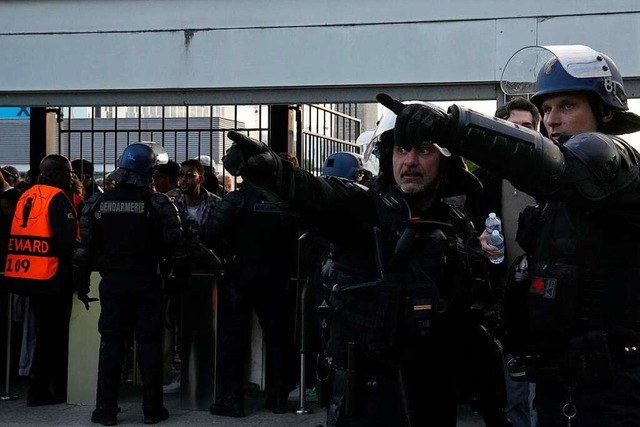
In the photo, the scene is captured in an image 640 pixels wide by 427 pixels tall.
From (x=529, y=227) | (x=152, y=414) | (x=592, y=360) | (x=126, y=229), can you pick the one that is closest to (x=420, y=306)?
(x=529, y=227)

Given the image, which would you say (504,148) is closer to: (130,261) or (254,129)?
(130,261)

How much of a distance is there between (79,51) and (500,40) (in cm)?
274

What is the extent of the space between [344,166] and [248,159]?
15.1 ft

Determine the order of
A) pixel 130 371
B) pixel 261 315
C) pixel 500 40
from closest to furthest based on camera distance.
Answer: pixel 500 40, pixel 261 315, pixel 130 371

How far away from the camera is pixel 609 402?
3.27 meters

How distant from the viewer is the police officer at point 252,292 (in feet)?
25.2

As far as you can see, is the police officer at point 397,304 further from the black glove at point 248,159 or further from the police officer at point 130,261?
the police officer at point 130,261

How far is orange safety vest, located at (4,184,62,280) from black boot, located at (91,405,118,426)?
1.07 metres

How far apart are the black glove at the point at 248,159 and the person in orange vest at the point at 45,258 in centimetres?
489

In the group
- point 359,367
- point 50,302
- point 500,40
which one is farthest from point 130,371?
point 359,367

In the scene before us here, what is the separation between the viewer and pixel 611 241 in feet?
10.7

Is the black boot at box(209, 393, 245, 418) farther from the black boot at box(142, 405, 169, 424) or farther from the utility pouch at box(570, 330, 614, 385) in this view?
the utility pouch at box(570, 330, 614, 385)

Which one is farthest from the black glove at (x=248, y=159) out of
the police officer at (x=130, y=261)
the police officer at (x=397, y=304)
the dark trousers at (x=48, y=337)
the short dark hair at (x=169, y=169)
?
the short dark hair at (x=169, y=169)

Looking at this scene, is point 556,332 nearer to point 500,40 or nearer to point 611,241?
point 611,241
